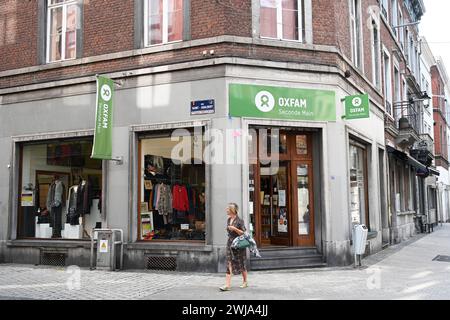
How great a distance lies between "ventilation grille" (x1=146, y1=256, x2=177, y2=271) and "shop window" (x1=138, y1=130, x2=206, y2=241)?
0.61 m

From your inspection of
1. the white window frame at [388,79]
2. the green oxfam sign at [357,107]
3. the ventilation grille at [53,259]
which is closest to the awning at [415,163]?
the white window frame at [388,79]

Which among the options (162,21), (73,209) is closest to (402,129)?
(162,21)

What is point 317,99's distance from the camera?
39.0 feet

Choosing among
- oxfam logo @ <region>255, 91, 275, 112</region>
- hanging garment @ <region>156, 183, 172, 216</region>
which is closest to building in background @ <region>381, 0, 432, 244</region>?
oxfam logo @ <region>255, 91, 275, 112</region>

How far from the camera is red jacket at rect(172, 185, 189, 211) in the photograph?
11828 mm

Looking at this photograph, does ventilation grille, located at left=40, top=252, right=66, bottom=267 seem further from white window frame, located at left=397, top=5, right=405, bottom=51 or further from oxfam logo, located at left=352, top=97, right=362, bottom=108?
white window frame, located at left=397, top=5, right=405, bottom=51

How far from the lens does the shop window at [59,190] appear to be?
42.2 feet

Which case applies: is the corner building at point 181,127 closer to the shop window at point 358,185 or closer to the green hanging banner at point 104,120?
the green hanging banner at point 104,120

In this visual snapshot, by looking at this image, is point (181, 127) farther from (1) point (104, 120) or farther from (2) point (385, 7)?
(2) point (385, 7)

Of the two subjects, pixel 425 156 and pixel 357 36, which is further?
pixel 425 156

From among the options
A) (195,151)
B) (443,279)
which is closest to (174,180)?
(195,151)

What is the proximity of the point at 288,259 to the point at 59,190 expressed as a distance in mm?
6835

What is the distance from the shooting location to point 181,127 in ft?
38.0
